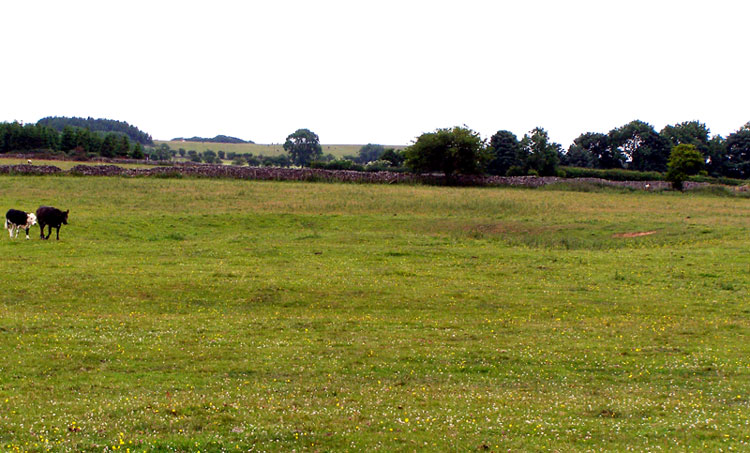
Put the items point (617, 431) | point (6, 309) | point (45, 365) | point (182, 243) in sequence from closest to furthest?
point (617, 431) < point (45, 365) < point (6, 309) < point (182, 243)

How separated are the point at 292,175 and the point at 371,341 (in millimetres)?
61607

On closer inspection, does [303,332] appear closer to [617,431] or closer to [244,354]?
[244,354]

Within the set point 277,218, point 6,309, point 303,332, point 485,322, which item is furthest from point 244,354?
point 277,218

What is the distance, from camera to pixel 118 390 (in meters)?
10.4

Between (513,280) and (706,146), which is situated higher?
(706,146)

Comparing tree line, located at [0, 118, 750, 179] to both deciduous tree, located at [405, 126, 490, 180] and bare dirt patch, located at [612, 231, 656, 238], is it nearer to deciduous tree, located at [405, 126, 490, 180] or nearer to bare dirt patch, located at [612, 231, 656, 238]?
deciduous tree, located at [405, 126, 490, 180]

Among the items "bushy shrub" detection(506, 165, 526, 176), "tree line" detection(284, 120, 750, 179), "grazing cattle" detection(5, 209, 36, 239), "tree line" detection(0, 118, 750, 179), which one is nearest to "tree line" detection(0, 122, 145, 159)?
"tree line" detection(0, 118, 750, 179)

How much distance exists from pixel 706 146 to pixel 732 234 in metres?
107

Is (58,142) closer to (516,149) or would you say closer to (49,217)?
(516,149)

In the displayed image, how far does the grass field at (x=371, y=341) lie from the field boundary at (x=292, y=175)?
114ft

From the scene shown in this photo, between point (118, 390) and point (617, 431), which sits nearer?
point (617, 431)

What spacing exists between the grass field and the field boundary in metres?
34.8

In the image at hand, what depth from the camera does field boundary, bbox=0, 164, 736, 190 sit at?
65812mm

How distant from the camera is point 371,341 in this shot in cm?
1420
